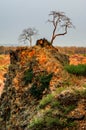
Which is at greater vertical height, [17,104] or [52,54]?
[52,54]

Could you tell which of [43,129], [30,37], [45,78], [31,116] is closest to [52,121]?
[43,129]

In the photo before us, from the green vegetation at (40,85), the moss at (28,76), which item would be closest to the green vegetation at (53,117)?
the green vegetation at (40,85)

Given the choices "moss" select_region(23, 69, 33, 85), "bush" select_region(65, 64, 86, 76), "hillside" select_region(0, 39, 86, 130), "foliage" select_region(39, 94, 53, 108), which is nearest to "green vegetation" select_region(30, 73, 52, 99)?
"hillside" select_region(0, 39, 86, 130)

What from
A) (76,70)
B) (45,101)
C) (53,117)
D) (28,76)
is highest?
(76,70)

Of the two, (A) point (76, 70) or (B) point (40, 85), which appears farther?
(A) point (76, 70)

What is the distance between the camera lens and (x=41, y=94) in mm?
16266

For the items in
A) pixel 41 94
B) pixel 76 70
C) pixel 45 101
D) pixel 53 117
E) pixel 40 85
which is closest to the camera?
pixel 53 117

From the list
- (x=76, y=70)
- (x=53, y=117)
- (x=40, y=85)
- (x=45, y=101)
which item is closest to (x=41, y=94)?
(x=40, y=85)

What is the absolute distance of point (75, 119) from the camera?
13203 mm

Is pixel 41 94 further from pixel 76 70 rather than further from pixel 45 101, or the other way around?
pixel 76 70

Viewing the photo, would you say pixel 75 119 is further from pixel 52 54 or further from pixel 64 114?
pixel 52 54

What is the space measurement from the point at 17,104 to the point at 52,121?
12.5 feet

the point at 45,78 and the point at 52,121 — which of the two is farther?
the point at 45,78

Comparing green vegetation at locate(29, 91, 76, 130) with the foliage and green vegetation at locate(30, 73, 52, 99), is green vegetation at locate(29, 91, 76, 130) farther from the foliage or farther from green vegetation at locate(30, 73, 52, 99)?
green vegetation at locate(30, 73, 52, 99)
